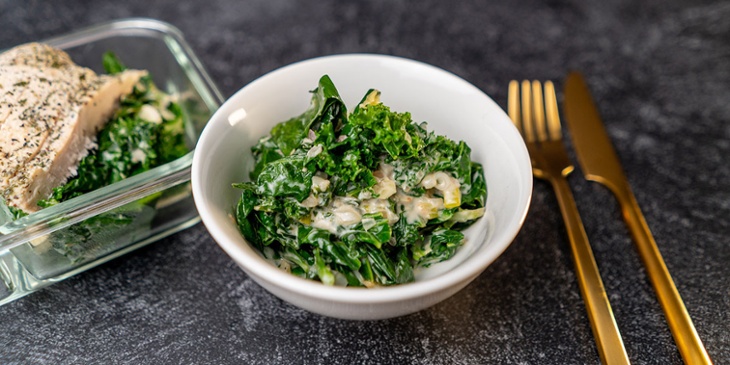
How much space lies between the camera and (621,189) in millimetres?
2590

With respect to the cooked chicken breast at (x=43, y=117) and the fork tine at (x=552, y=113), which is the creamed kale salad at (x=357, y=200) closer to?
the cooked chicken breast at (x=43, y=117)

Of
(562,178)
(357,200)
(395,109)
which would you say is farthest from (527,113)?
(357,200)

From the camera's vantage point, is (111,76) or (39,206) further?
(111,76)

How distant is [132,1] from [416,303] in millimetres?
2645

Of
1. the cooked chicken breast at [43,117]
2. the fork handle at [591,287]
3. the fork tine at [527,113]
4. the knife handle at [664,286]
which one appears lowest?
the knife handle at [664,286]

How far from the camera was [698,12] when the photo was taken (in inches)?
141

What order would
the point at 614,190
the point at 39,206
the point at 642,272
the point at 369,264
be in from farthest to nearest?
the point at 614,190 < the point at 642,272 < the point at 39,206 < the point at 369,264

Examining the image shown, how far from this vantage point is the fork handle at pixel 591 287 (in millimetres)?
2037

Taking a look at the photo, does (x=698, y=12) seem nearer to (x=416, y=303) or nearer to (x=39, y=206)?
(x=416, y=303)

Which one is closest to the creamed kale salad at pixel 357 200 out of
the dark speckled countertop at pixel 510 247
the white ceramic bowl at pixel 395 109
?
the white ceramic bowl at pixel 395 109

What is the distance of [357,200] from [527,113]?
1.33 m

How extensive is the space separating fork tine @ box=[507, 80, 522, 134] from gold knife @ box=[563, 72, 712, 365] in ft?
0.75

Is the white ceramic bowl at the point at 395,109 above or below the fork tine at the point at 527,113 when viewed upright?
above

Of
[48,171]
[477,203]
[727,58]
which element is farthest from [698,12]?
[48,171]
